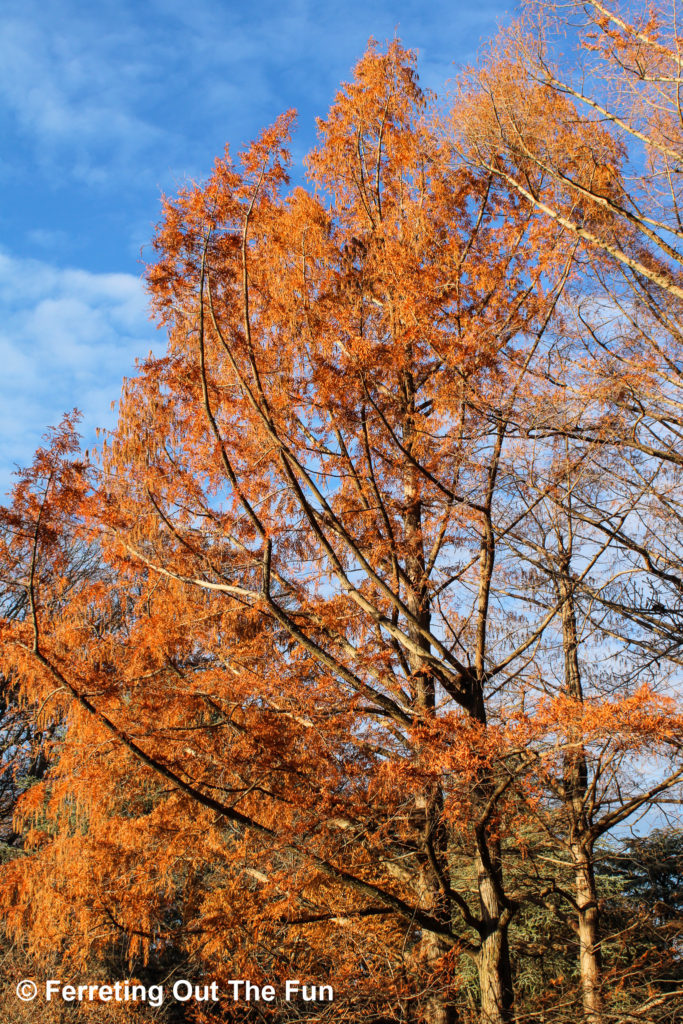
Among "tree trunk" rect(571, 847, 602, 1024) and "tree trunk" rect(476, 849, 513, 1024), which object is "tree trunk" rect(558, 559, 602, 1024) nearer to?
"tree trunk" rect(571, 847, 602, 1024)

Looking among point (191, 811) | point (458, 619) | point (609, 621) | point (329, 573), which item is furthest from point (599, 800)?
point (191, 811)

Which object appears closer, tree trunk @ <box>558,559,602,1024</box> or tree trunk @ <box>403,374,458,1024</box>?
tree trunk @ <box>403,374,458,1024</box>

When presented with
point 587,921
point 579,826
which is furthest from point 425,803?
point 587,921

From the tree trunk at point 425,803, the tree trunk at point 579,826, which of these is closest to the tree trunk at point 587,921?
the tree trunk at point 579,826

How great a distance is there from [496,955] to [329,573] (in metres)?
3.67

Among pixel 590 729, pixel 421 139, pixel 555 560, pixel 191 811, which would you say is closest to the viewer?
pixel 590 729

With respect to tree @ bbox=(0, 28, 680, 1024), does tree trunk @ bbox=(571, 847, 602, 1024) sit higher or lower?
lower

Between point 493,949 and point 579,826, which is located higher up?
point 579,826

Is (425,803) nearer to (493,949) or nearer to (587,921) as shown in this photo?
(493,949)

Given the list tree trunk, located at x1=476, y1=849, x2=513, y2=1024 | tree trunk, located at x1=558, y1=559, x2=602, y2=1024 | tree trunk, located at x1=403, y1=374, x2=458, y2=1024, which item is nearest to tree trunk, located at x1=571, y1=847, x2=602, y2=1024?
tree trunk, located at x1=558, y1=559, x2=602, y2=1024

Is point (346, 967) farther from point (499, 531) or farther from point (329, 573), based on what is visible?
point (499, 531)

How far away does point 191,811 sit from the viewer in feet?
25.9

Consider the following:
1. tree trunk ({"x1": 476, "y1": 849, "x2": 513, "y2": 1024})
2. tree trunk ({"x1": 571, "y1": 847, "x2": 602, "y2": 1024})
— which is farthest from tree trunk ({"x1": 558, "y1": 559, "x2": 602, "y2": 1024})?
tree trunk ({"x1": 476, "y1": 849, "x2": 513, "y2": 1024})

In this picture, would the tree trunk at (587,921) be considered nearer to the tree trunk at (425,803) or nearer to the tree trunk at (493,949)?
the tree trunk at (493,949)
